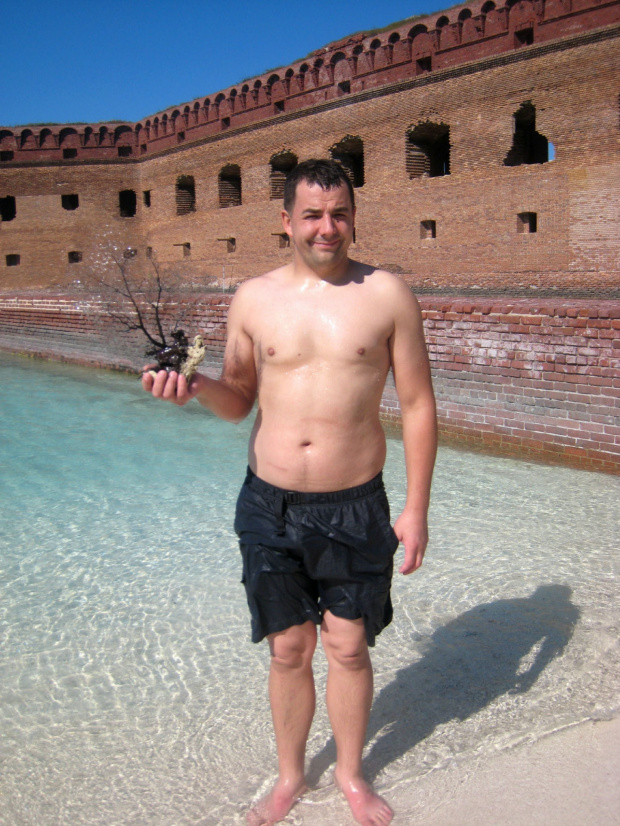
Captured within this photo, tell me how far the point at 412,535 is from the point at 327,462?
0.95 feet

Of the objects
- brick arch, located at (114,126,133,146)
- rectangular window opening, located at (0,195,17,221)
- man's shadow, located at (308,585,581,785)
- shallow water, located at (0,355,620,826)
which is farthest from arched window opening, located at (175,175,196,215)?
man's shadow, located at (308,585,581,785)

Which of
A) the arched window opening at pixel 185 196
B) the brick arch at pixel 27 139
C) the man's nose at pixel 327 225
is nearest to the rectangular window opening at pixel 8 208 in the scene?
the brick arch at pixel 27 139

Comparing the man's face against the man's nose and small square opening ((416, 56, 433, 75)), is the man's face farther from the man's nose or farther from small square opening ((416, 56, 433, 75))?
small square opening ((416, 56, 433, 75))

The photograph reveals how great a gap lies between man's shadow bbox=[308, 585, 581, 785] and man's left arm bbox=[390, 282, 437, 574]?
82cm

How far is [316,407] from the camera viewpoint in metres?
1.91

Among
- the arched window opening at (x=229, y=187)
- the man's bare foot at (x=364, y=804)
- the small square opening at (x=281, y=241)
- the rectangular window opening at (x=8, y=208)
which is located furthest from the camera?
the rectangular window opening at (x=8, y=208)

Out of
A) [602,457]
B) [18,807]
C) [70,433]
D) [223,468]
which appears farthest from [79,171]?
[18,807]

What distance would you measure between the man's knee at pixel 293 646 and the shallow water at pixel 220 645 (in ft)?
1.52

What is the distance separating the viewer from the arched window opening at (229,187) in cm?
2114

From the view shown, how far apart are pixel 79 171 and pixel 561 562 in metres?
24.3

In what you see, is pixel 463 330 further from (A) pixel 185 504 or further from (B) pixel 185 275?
(B) pixel 185 275

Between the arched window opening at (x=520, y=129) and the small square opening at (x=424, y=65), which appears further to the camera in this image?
the small square opening at (x=424, y=65)

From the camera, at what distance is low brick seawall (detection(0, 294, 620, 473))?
5.57m

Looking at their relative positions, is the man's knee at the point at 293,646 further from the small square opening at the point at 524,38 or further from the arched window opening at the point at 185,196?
the arched window opening at the point at 185,196
